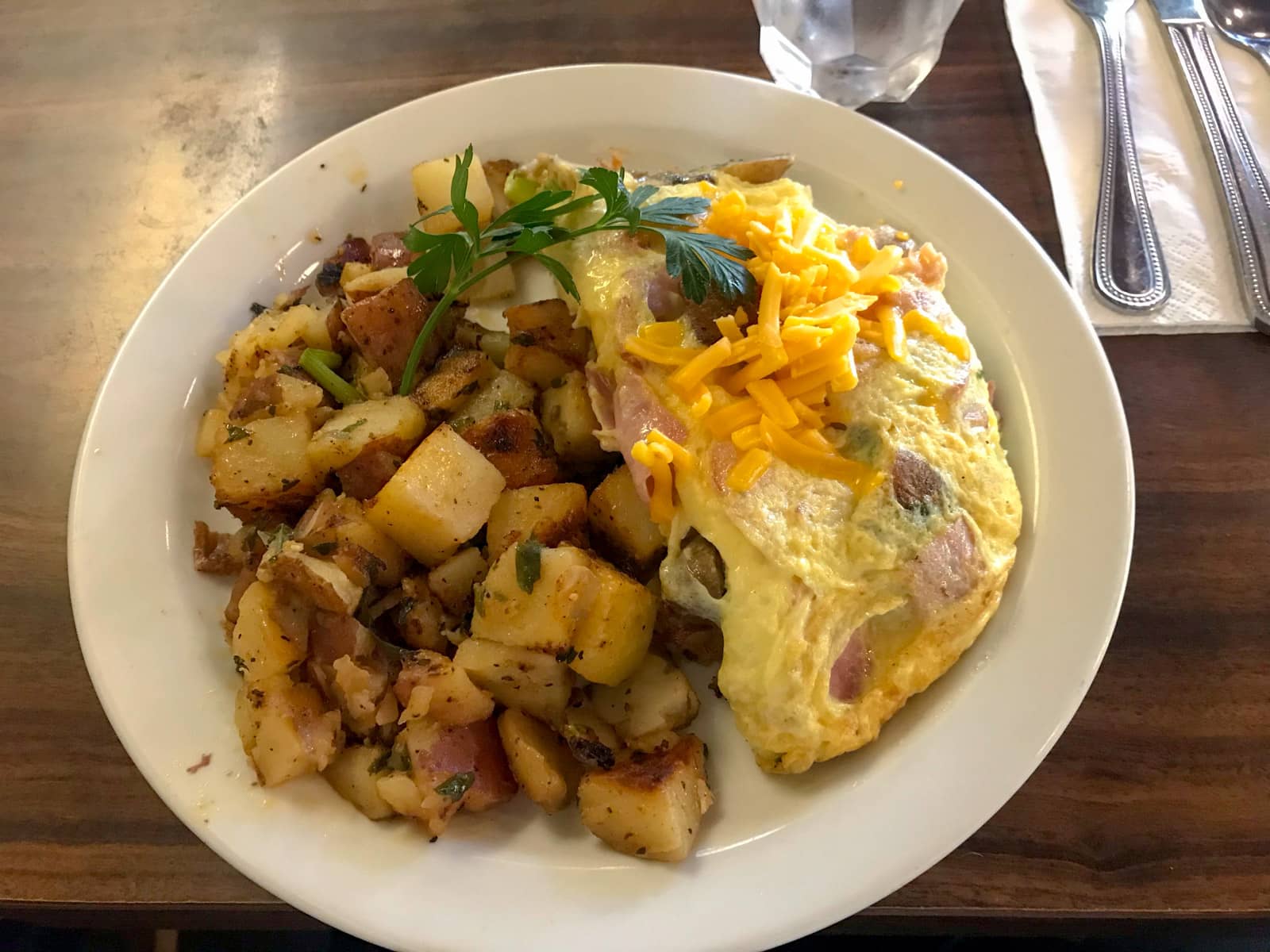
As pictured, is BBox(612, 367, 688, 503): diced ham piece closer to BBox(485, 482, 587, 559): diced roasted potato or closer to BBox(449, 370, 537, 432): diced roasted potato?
Answer: BBox(485, 482, 587, 559): diced roasted potato

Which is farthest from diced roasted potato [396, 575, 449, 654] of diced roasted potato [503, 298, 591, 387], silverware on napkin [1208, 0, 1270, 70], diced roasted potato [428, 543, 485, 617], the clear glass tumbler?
silverware on napkin [1208, 0, 1270, 70]

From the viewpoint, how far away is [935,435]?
1298 mm

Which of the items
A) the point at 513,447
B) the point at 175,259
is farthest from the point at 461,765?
the point at 175,259

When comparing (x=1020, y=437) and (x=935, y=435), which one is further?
(x=1020, y=437)

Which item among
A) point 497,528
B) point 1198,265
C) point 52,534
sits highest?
point 1198,265

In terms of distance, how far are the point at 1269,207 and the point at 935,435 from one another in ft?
3.76

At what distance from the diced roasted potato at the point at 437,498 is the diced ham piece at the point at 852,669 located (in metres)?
0.61

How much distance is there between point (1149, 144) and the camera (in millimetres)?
1927

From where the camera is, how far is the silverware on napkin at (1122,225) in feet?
5.62

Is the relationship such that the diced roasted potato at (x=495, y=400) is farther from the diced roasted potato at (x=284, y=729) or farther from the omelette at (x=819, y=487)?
the diced roasted potato at (x=284, y=729)

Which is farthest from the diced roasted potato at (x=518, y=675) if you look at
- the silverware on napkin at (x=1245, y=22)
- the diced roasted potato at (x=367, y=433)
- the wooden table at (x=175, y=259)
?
the silverware on napkin at (x=1245, y=22)

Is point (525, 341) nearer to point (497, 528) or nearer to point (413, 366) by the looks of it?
point (413, 366)

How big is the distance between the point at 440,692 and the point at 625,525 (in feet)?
1.27

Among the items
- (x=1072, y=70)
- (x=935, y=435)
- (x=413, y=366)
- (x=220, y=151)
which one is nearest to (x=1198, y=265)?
(x=1072, y=70)
